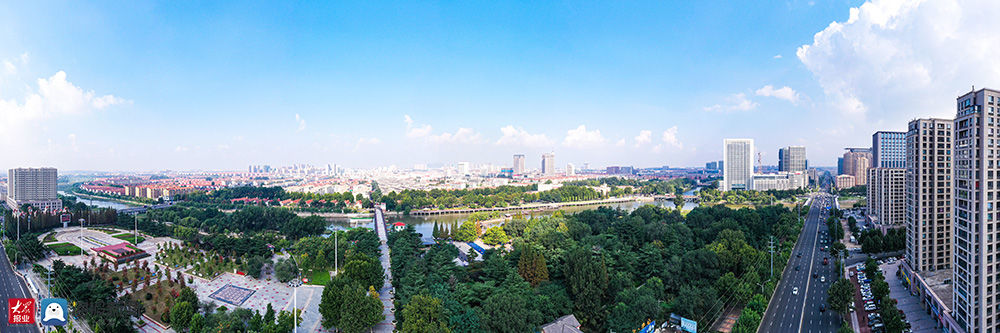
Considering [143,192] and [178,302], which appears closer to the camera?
[178,302]

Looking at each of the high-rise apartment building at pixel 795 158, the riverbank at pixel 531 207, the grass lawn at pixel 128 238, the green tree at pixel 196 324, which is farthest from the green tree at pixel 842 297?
the high-rise apartment building at pixel 795 158

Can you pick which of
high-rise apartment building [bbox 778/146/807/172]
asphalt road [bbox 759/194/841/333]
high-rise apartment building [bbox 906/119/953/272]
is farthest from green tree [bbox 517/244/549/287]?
high-rise apartment building [bbox 778/146/807/172]

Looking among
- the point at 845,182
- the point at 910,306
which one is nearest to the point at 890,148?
the point at 845,182

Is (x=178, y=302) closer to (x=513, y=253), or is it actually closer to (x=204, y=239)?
(x=513, y=253)

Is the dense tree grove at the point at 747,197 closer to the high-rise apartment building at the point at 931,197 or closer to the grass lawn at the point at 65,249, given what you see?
the high-rise apartment building at the point at 931,197

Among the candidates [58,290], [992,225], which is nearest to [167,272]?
[58,290]
